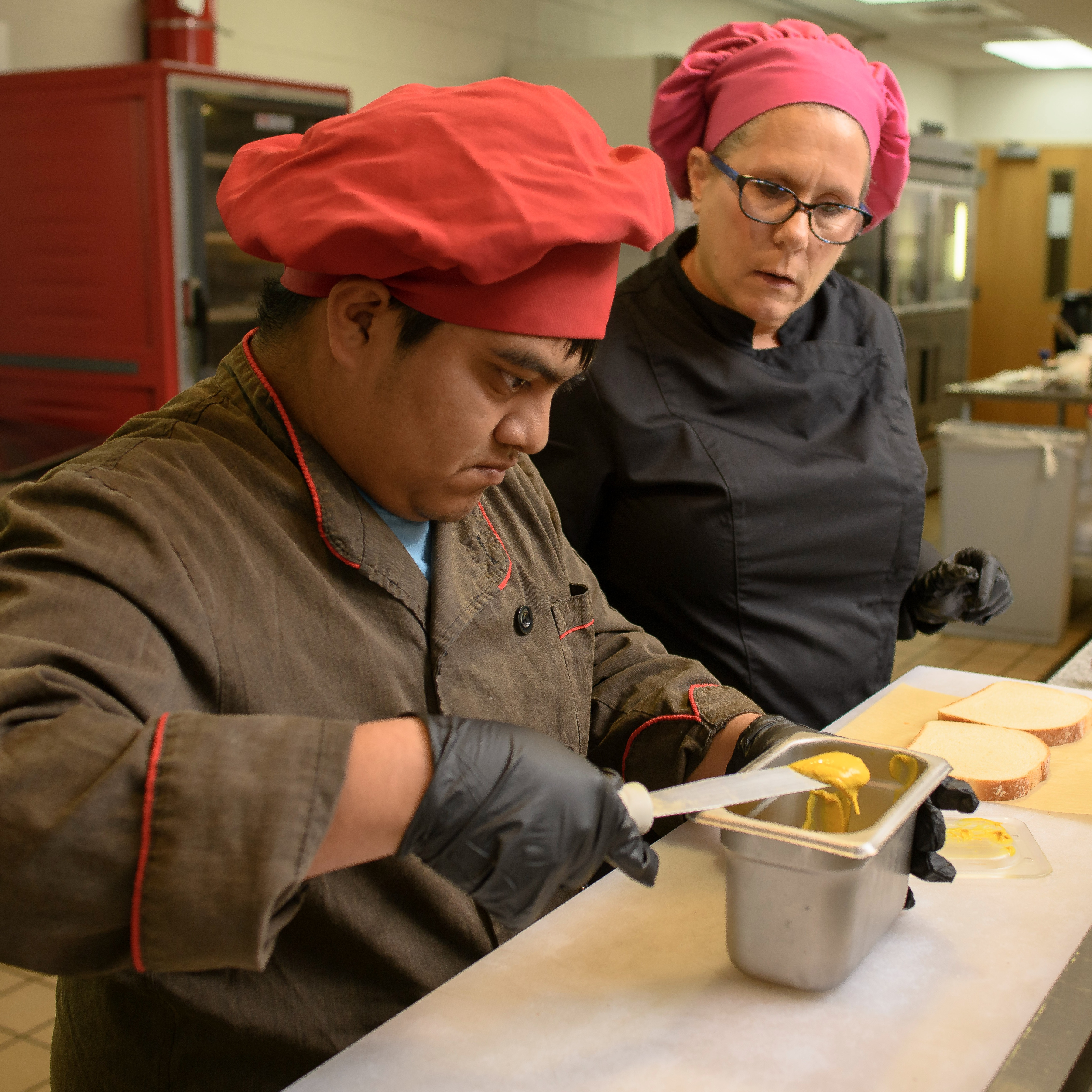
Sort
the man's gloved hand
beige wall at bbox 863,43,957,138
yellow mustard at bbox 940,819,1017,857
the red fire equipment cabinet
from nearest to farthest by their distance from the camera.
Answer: yellow mustard at bbox 940,819,1017,857, the man's gloved hand, the red fire equipment cabinet, beige wall at bbox 863,43,957,138

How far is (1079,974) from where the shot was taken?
0.95 m

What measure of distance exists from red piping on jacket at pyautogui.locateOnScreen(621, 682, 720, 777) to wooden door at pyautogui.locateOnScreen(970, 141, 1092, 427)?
8375mm

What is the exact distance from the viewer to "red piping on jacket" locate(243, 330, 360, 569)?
3.30 feet

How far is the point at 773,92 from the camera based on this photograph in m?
1.60

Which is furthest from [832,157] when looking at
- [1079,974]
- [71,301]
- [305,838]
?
[71,301]

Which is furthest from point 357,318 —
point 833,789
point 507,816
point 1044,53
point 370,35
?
point 1044,53

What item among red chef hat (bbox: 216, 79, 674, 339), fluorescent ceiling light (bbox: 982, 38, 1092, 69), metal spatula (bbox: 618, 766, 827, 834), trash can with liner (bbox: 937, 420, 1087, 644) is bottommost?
trash can with liner (bbox: 937, 420, 1087, 644)

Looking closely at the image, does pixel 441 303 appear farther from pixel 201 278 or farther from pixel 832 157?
pixel 201 278

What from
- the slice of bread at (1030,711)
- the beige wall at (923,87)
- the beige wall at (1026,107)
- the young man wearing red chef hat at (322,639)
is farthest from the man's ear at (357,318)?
the beige wall at (1026,107)

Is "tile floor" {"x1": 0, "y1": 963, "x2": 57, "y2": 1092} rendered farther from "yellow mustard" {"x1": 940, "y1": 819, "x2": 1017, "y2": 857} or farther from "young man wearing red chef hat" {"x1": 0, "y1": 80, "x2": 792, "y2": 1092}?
"yellow mustard" {"x1": 940, "y1": 819, "x2": 1017, "y2": 857}

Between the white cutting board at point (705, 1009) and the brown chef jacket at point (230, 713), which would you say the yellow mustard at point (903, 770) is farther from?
the brown chef jacket at point (230, 713)

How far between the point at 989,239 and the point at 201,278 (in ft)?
25.5

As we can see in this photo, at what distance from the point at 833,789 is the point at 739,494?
2.19 feet

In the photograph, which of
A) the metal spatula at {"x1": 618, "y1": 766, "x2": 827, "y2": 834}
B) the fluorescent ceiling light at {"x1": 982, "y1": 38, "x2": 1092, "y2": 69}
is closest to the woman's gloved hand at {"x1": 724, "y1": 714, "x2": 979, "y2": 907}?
the metal spatula at {"x1": 618, "y1": 766, "x2": 827, "y2": 834}
